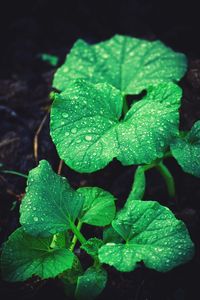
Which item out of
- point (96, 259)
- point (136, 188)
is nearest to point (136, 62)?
point (136, 188)

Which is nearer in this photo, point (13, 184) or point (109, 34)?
point (13, 184)

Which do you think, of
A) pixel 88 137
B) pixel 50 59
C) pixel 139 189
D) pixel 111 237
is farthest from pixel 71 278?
pixel 50 59

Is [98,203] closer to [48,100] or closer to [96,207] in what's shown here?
[96,207]

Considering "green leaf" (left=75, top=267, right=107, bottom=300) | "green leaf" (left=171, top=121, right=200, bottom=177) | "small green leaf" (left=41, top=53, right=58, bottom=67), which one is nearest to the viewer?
"green leaf" (left=75, top=267, right=107, bottom=300)

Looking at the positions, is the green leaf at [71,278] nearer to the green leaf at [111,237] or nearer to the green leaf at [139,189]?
the green leaf at [111,237]

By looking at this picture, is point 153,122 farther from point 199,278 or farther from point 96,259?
point 199,278

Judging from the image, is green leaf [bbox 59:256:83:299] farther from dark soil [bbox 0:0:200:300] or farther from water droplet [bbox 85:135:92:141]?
water droplet [bbox 85:135:92:141]

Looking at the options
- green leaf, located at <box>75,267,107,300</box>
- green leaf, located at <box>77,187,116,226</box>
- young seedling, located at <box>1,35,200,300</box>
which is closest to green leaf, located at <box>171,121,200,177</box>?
Result: young seedling, located at <box>1,35,200,300</box>
